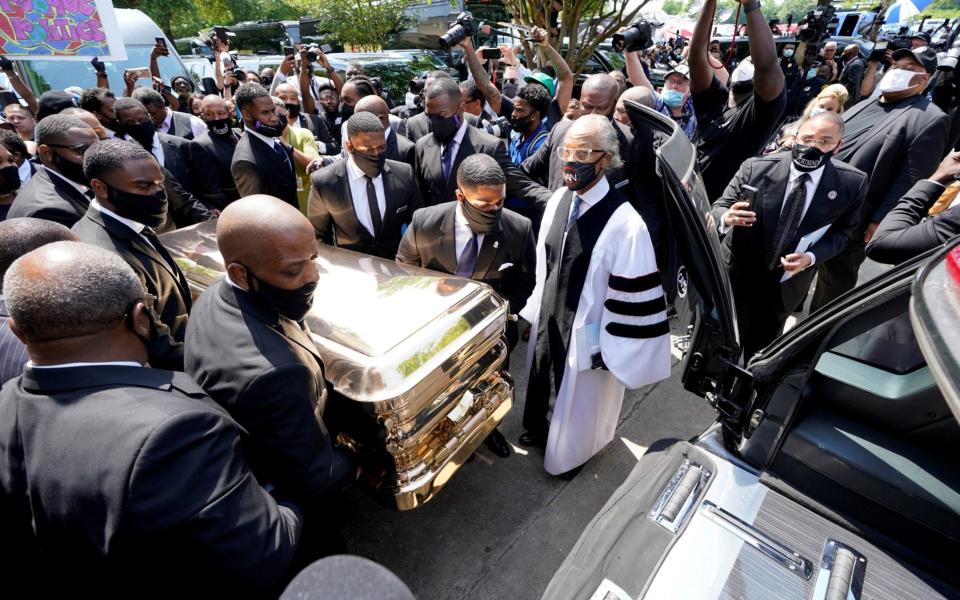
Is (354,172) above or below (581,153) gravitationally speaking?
below

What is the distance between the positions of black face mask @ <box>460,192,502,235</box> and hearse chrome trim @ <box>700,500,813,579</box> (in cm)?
170

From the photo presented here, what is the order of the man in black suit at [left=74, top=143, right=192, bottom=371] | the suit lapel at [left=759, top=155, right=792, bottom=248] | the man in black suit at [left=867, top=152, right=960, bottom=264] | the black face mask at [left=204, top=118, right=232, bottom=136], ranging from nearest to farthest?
1. the man in black suit at [left=867, top=152, right=960, bottom=264]
2. the man in black suit at [left=74, top=143, right=192, bottom=371]
3. the suit lapel at [left=759, top=155, right=792, bottom=248]
4. the black face mask at [left=204, top=118, right=232, bottom=136]

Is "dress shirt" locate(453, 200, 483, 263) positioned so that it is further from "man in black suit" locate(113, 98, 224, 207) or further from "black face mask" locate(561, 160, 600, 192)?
"man in black suit" locate(113, 98, 224, 207)

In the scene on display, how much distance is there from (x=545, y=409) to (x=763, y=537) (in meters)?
1.50

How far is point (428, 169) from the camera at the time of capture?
398 cm

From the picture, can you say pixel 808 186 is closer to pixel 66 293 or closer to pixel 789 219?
pixel 789 219

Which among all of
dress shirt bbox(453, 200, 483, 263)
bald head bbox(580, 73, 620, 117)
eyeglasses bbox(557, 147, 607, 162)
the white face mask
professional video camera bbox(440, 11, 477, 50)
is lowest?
dress shirt bbox(453, 200, 483, 263)

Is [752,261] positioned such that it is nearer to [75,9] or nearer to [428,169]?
[428,169]

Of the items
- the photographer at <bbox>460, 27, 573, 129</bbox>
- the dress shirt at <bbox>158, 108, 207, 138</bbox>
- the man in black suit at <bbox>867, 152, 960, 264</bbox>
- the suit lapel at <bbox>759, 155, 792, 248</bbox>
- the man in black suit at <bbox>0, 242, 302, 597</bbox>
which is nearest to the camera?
the man in black suit at <bbox>0, 242, 302, 597</bbox>

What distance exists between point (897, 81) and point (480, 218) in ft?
10.9

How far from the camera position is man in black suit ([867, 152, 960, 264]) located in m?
1.98

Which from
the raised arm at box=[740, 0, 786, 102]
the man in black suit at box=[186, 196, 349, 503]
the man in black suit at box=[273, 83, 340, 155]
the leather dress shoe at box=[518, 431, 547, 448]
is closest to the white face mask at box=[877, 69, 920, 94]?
the raised arm at box=[740, 0, 786, 102]

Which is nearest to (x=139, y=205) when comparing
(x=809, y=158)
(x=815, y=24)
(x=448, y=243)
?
(x=448, y=243)

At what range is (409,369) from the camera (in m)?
1.73
